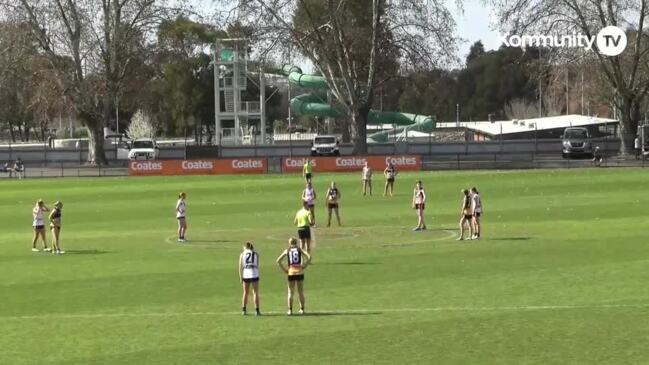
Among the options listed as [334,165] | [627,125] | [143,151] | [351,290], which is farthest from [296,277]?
[627,125]

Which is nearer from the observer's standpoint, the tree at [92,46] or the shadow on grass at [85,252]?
the shadow on grass at [85,252]

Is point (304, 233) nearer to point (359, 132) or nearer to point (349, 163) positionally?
point (349, 163)

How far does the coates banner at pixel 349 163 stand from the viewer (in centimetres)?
7475

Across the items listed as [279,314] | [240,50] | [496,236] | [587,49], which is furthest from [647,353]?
[240,50]

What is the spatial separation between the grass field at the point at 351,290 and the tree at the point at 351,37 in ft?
113

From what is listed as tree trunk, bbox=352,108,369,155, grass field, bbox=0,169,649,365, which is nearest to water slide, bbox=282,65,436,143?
tree trunk, bbox=352,108,369,155

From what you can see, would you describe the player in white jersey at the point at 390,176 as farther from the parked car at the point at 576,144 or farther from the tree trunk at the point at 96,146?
the tree trunk at the point at 96,146

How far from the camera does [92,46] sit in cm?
8681

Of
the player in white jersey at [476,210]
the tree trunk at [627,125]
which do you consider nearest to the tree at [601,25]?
the tree trunk at [627,125]

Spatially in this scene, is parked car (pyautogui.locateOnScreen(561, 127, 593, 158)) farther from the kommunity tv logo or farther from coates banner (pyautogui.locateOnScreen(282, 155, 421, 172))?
coates banner (pyautogui.locateOnScreen(282, 155, 421, 172))

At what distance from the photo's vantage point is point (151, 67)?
93438 millimetres

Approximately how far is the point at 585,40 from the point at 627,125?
8.25m

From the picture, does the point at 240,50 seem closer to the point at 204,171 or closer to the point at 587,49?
the point at 204,171

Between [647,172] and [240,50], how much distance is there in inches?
1878
